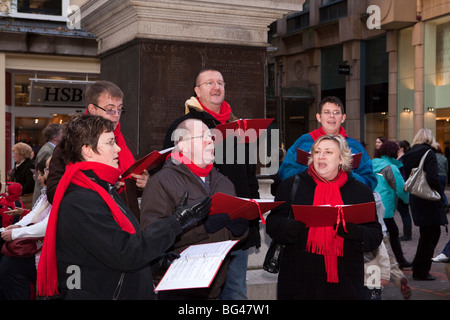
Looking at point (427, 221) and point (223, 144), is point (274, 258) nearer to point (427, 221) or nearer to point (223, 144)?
point (223, 144)

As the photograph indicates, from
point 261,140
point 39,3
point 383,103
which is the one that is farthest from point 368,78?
point 261,140

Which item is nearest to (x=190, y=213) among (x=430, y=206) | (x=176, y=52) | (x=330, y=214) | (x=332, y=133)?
(x=330, y=214)

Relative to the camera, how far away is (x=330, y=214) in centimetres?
372

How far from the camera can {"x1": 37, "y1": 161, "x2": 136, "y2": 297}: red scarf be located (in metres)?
2.90

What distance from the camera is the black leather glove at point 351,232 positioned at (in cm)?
390

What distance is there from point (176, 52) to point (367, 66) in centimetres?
2092

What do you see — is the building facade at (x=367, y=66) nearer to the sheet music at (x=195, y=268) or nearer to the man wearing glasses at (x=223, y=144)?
the man wearing glasses at (x=223, y=144)

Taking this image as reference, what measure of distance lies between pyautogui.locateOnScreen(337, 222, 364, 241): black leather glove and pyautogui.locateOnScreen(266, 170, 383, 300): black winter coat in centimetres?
4

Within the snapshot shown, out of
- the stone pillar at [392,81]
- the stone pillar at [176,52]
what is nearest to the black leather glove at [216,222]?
the stone pillar at [176,52]

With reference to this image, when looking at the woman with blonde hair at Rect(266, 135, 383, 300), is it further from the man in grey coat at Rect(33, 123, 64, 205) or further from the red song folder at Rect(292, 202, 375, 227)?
the man in grey coat at Rect(33, 123, 64, 205)

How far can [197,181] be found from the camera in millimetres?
3768

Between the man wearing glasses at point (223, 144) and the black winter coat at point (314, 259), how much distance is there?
1.06 feet

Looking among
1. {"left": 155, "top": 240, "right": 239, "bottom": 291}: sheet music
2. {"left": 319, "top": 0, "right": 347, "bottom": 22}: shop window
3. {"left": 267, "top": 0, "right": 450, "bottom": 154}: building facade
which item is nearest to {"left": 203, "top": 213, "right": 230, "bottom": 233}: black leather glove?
{"left": 155, "top": 240, "right": 239, "bottom": 291}: sheet music
